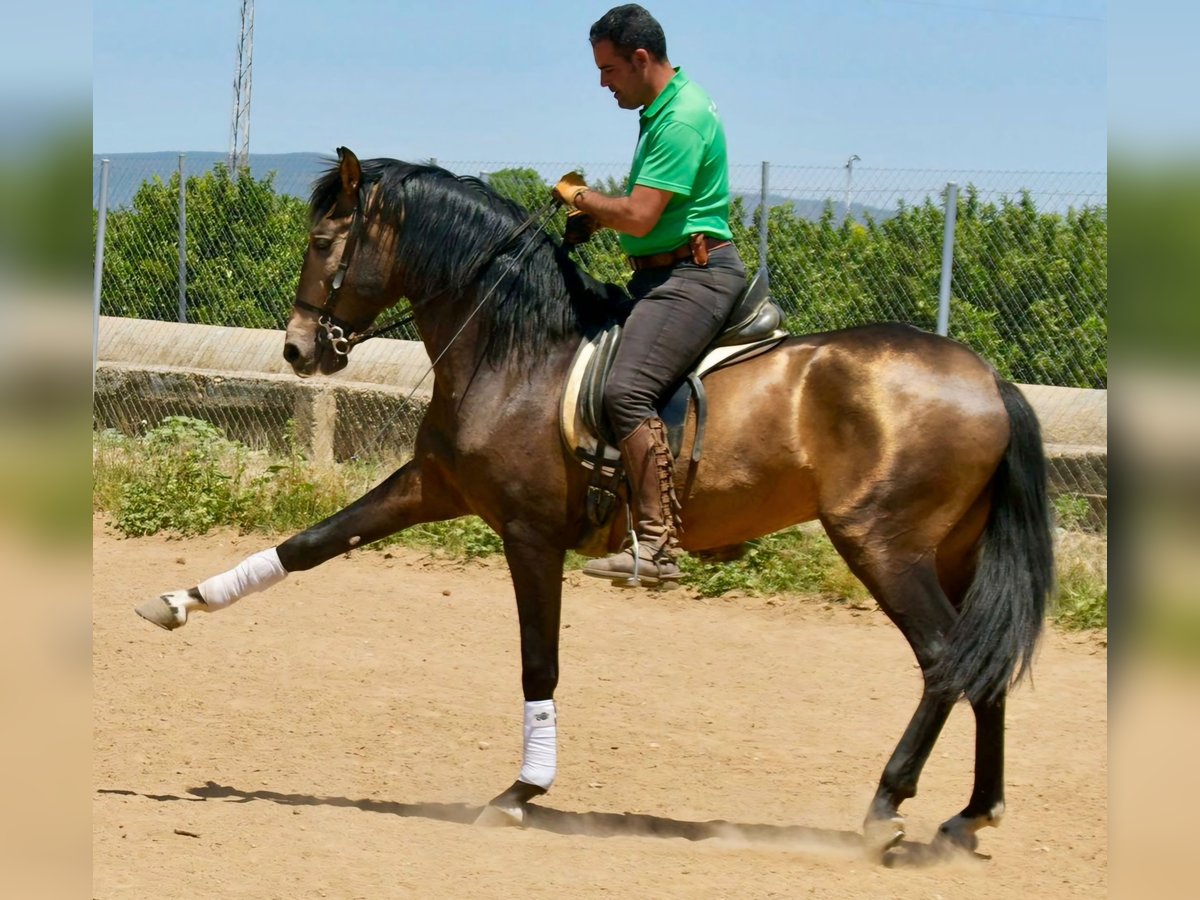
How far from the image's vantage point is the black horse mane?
5473mm

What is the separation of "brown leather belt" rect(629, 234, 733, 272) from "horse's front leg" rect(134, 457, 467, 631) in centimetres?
123

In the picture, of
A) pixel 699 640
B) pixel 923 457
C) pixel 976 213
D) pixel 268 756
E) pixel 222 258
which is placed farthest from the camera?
pixel 222 258

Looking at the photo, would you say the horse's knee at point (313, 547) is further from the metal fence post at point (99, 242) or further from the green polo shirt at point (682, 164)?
the metal fence post at point (99, 242)

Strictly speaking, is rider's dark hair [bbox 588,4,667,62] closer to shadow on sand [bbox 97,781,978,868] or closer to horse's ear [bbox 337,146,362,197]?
horse's ear [bbox 337,146,362,197]

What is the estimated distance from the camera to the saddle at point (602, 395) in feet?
17.3

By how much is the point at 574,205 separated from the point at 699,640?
389 centimetres

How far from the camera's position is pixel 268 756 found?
6.14m

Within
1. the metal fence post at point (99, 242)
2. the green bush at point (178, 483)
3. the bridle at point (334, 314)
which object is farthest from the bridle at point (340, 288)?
the metal fence post at point (99, 242)

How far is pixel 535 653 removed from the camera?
5395mm

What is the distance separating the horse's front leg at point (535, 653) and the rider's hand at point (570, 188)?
132 cm

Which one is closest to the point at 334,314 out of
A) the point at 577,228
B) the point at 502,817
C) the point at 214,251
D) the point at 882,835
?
the point at 577,228

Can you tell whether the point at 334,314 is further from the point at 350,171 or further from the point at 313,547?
the point at 313,547
